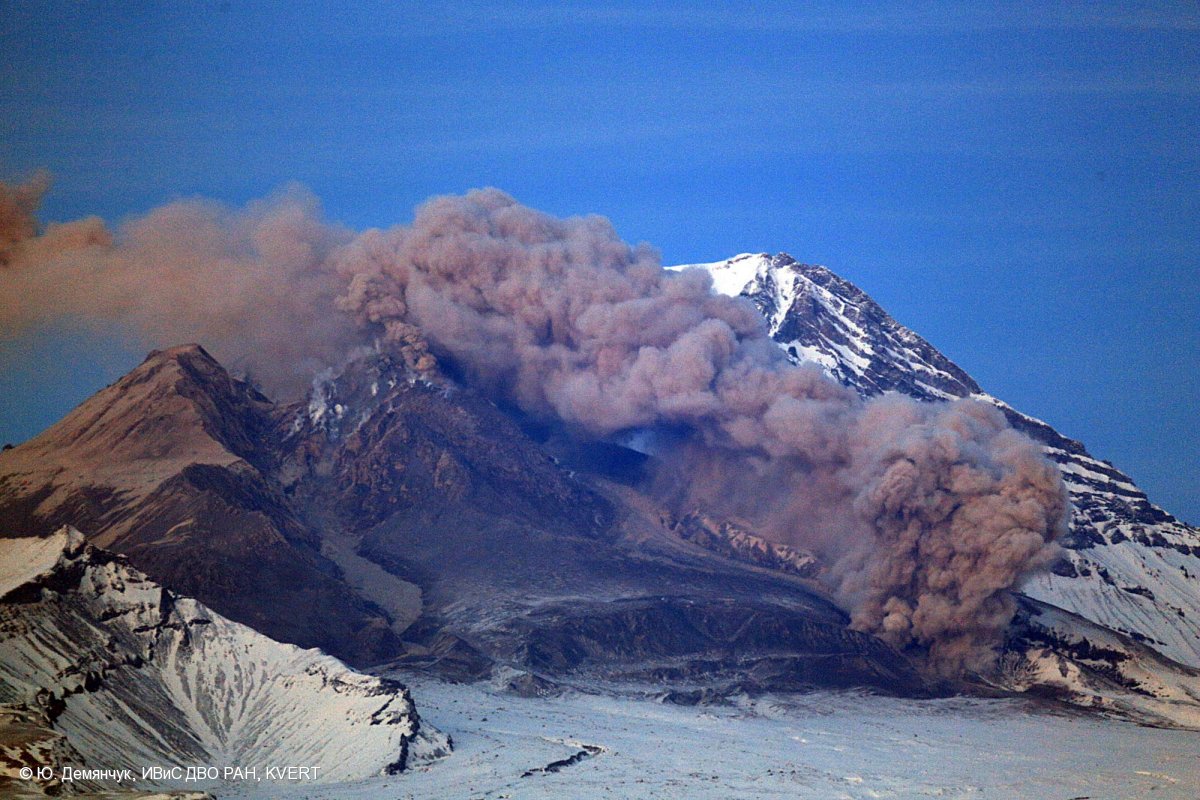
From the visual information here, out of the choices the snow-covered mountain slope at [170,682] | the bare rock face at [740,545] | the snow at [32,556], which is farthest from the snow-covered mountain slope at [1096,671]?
the snow at [32,556]

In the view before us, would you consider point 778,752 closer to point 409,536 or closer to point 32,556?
point 32,556

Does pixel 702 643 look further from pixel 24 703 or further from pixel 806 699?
pixel 24 703

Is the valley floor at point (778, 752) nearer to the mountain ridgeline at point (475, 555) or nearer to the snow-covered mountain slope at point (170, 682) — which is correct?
the snow-covered mountain slope at point (170, 682)

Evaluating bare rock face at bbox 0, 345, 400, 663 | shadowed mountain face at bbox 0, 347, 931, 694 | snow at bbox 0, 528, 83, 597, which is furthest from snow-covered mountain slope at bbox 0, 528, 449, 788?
shadowed mountain face at bbox 0, 347, 931, 694

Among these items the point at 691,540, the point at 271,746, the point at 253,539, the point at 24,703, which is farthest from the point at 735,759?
the point at 691,540

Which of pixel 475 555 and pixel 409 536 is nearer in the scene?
pixel 475 555

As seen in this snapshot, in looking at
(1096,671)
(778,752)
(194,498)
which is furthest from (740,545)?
(778,752)

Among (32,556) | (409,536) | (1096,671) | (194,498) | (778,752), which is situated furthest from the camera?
(409,536)
